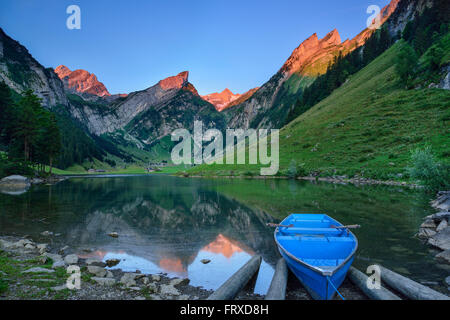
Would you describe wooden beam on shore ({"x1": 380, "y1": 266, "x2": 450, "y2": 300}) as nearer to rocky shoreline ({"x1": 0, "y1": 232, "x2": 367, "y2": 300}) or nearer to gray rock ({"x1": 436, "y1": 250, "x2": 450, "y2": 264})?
rocky shoreline ({"x1": 0, "y1": 232, "x2": 367, "y2": 300})

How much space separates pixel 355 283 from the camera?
35.2 ft

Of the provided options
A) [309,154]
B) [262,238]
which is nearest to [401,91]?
[309,154]

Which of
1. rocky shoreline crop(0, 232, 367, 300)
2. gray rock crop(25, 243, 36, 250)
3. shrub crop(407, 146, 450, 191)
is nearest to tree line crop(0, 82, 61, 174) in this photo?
gray rock crop(25, 243, 36, 250)

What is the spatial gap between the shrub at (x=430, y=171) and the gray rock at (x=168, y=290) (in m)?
37.8

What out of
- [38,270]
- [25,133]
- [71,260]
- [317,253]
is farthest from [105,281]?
[25,133]

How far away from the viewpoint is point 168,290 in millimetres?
10430

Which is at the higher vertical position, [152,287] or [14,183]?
[152,287]

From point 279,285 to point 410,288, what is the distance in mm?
4924

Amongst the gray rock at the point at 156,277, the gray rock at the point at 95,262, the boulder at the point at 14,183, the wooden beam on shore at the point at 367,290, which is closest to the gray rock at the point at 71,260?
the gray rock at the point at 95,262

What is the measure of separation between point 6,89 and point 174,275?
9754 cm

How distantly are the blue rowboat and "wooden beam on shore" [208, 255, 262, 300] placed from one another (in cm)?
168

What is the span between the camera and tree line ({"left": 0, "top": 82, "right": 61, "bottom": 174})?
69.1 m

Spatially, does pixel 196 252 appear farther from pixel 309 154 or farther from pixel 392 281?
pixel 309 154

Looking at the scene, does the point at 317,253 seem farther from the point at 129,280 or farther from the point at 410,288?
the point at 129,280
